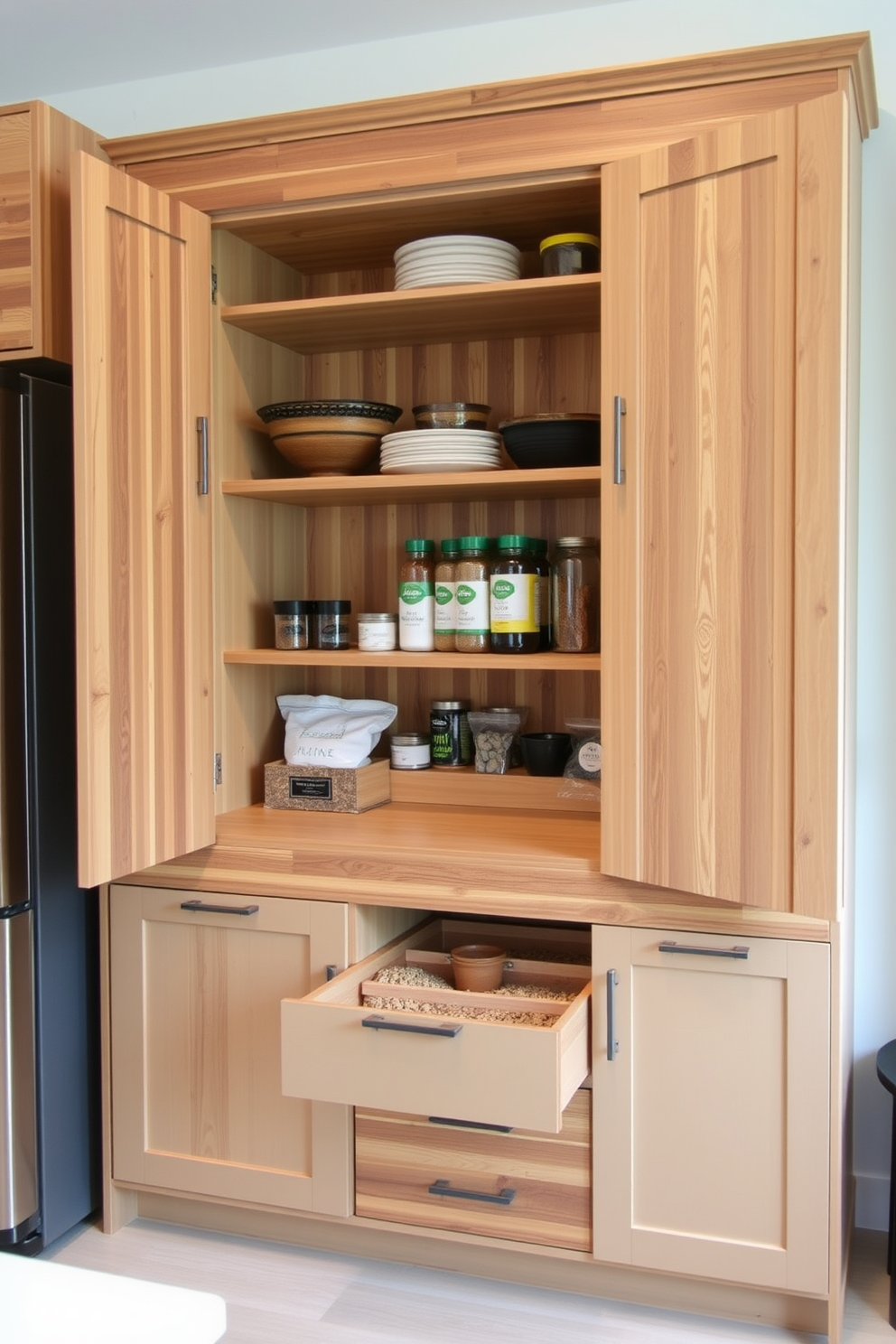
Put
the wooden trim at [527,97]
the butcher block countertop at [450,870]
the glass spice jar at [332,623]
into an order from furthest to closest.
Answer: the glass spice jar at [332,623], the butcher block countertop at [450,870], the wooden trim at [527,97]

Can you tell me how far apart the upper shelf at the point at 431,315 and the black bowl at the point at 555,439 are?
0.22 metres

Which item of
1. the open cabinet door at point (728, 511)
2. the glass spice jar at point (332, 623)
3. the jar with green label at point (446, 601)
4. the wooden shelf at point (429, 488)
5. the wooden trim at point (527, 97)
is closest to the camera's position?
the open cabinet door at point (728, 511)

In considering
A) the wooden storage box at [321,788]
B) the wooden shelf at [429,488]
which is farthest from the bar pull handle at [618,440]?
the wooden storage box at [321,788]

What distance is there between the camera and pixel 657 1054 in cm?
198

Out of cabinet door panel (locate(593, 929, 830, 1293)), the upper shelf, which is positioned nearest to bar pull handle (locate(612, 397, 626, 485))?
the upper shelf

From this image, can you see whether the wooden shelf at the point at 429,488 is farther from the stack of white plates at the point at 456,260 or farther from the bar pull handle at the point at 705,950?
the bar pull handle at the point at 705,950

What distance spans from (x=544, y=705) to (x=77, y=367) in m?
1.15

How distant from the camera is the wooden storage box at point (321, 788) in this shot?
95.4 inches

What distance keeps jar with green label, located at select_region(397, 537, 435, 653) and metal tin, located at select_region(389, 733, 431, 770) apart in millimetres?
247

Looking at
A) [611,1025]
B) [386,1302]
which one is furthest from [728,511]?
[386,1302]

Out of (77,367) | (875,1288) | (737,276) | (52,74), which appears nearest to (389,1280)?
(875,1288)

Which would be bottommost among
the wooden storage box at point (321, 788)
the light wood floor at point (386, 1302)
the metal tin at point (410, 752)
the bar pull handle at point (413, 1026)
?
the light wood floor at point (386, 1302)

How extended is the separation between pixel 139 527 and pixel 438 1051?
3.26 ft

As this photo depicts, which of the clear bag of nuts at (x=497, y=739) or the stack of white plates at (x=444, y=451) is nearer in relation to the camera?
the stack of white plates at (x=444, y=451)
